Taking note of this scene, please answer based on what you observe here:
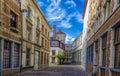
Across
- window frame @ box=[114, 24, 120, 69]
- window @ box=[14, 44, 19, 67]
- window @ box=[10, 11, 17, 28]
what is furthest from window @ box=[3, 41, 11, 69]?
window frame @ box=[114, 24, 120, 69]

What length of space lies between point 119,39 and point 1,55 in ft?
32.0

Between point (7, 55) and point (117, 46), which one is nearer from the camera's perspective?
point (117, 46)

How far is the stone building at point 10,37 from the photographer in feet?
53.0

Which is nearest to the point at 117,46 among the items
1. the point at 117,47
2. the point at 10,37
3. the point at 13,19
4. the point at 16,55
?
the point at 117,47

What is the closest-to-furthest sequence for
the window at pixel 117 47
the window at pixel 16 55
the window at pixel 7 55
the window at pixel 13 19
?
the window at pixel 117 47, the window at pixel 7 55, the window at pixel 13 19, the window at pixel 16 55

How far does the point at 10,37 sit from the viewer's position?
1816 cm

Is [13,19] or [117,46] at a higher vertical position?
[13,19]

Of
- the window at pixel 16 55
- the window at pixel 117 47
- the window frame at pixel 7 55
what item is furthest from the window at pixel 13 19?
the window at pixel 117 47

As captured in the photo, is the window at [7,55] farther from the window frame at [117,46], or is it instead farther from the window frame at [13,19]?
the window frame at [117,46]

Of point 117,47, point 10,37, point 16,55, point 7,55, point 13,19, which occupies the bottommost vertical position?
point 16,55

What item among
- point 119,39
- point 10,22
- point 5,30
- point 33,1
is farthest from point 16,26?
point 119,39

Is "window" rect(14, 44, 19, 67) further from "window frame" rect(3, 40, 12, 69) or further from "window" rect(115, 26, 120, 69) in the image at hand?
"window" rect(115, 26, 120, 69)

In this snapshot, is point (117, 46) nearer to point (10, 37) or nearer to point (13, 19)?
point (10, 37)

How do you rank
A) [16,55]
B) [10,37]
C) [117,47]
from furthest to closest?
[16,55] < [10,37] < [117,47]
